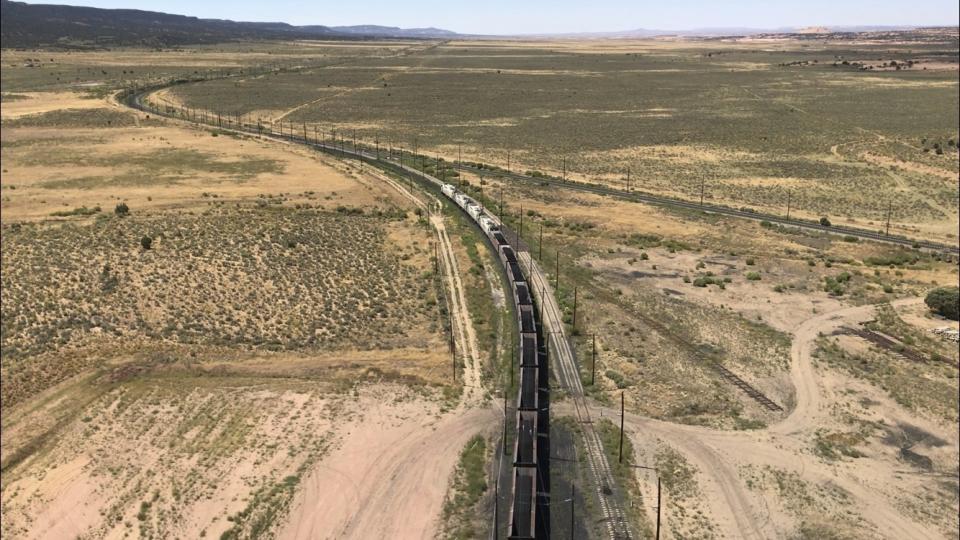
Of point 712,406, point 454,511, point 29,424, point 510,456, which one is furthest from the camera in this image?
point 712,406

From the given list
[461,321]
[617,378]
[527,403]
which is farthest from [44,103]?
[617,378]

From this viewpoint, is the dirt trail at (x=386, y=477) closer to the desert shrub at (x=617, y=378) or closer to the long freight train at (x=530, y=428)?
the long freight train at (x=530, y=428)

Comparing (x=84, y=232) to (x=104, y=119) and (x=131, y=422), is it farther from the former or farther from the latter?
(x=104, y=119)

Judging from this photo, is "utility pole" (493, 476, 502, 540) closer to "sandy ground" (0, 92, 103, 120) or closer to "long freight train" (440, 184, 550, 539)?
"long freight train" (440, 184, 550, 539)

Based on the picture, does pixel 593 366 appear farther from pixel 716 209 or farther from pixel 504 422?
pixel 716 209

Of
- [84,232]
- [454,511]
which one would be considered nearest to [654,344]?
[454,511]

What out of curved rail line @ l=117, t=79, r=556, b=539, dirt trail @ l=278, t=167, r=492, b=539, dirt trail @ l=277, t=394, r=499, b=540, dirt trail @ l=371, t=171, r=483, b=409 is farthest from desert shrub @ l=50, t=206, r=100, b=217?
dirt trail @ l=278, t=167, r=492, b=539
